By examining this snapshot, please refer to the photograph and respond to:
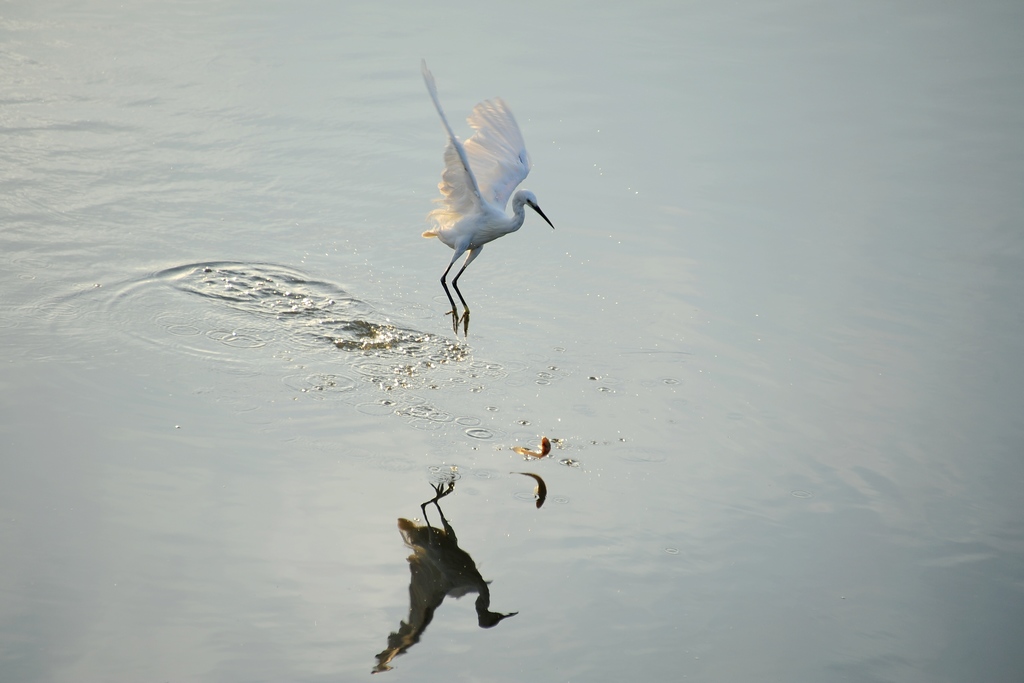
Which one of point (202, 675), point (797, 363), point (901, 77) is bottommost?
point (202, 675)

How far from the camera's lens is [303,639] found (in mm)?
4469

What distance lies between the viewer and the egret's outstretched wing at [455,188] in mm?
6332

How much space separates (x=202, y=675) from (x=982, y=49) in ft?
35.2

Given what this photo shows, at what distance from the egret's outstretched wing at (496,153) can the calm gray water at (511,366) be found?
714mm

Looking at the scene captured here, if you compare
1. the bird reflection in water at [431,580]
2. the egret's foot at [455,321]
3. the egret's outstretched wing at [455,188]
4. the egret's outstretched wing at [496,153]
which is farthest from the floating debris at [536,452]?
the egret's outstretched wing at [496,153]

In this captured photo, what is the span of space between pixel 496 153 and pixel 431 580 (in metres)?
3.50

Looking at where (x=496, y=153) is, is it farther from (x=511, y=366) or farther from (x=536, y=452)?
(x=536, y=452)

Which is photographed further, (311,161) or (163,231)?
(311,161)

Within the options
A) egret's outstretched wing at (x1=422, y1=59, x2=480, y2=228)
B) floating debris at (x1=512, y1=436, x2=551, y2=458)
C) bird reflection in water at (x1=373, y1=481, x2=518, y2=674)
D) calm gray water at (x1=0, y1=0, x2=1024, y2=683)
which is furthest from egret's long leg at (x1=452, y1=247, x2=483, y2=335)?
bird reflection in water at (x1=373, y1=481, x2=518, y2=674)

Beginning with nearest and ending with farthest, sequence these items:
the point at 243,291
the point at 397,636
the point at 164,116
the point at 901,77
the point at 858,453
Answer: the point at 397,636 → the point at 858,453 → the point at 243,291 → the point at 164,116 → the point at 901,77

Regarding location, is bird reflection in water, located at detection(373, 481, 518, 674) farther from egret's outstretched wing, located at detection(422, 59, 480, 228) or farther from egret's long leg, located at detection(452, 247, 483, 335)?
egret's outstretched wing, located at detection(422, 59, 480, 228)

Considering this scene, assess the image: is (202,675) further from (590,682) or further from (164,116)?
(164,116)

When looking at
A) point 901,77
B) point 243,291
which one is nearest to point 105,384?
point 243,291

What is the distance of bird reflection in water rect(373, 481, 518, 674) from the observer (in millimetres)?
4547
